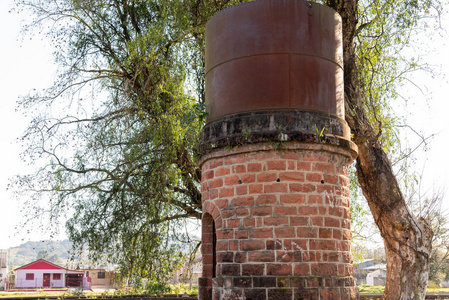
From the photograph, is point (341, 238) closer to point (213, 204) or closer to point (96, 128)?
point (213, 204)

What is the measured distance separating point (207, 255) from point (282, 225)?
69.6 inches

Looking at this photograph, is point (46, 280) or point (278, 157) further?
point (46, 280)

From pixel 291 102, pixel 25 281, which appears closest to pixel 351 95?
pixel 291 102

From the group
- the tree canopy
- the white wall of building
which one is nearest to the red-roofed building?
the white wall of building

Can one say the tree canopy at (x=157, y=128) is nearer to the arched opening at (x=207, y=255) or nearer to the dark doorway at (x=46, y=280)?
the arched opening at (x=207, y=255)

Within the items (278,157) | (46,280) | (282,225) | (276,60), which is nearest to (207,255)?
(282,225)

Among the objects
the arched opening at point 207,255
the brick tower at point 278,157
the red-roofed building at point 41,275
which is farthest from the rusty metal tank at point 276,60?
the red-roofed building at point 41,275

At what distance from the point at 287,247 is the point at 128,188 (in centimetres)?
551

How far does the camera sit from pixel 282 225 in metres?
5.67

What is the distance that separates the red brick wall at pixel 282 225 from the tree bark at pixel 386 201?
478cm

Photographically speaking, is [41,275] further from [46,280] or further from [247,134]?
[247,134]

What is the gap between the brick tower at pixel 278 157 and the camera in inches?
223

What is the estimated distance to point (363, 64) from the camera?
1132 cm

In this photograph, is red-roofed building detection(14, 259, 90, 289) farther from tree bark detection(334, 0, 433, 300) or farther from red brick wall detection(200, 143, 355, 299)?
red brick wall detection(200, 143, 355, 299)
